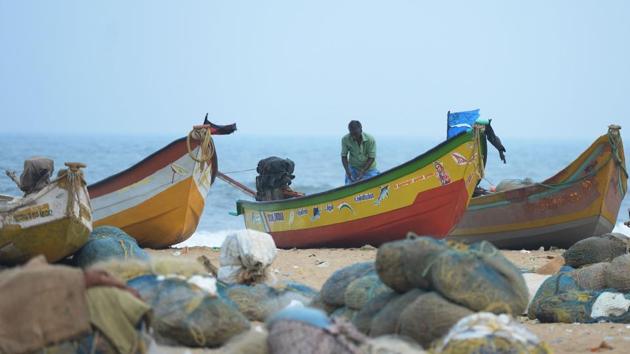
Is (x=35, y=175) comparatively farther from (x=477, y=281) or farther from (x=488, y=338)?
(x=488, y=338)

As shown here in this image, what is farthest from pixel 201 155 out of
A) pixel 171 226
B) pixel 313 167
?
pixel 313 167

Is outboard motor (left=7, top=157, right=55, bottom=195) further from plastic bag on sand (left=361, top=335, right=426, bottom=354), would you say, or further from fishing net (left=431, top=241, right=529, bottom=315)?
plastic bag on sand (left=361, top=335, right=426, bottom=354)

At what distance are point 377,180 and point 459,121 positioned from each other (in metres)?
2.06

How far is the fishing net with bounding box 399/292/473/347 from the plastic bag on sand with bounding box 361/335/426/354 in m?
0.25

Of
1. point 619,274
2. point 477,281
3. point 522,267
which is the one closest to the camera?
point 477,281

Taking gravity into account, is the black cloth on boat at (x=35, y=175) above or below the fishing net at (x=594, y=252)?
above

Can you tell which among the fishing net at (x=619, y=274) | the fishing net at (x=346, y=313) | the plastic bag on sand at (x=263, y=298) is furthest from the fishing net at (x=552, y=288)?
the fishing net at (x=346, y=313)

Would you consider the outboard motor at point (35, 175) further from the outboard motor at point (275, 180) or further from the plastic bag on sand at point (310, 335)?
the outboard motor at point (275, 180)

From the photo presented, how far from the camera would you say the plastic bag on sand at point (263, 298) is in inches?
302

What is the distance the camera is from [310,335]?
17.7 feet

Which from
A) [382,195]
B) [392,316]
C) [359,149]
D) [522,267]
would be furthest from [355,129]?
[392,316]

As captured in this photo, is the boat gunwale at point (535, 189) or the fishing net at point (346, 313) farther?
the boat gunwale at point (535, 189)

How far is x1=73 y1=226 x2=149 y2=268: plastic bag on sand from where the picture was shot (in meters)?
9.25

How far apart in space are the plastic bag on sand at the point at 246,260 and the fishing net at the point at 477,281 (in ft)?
8.06
